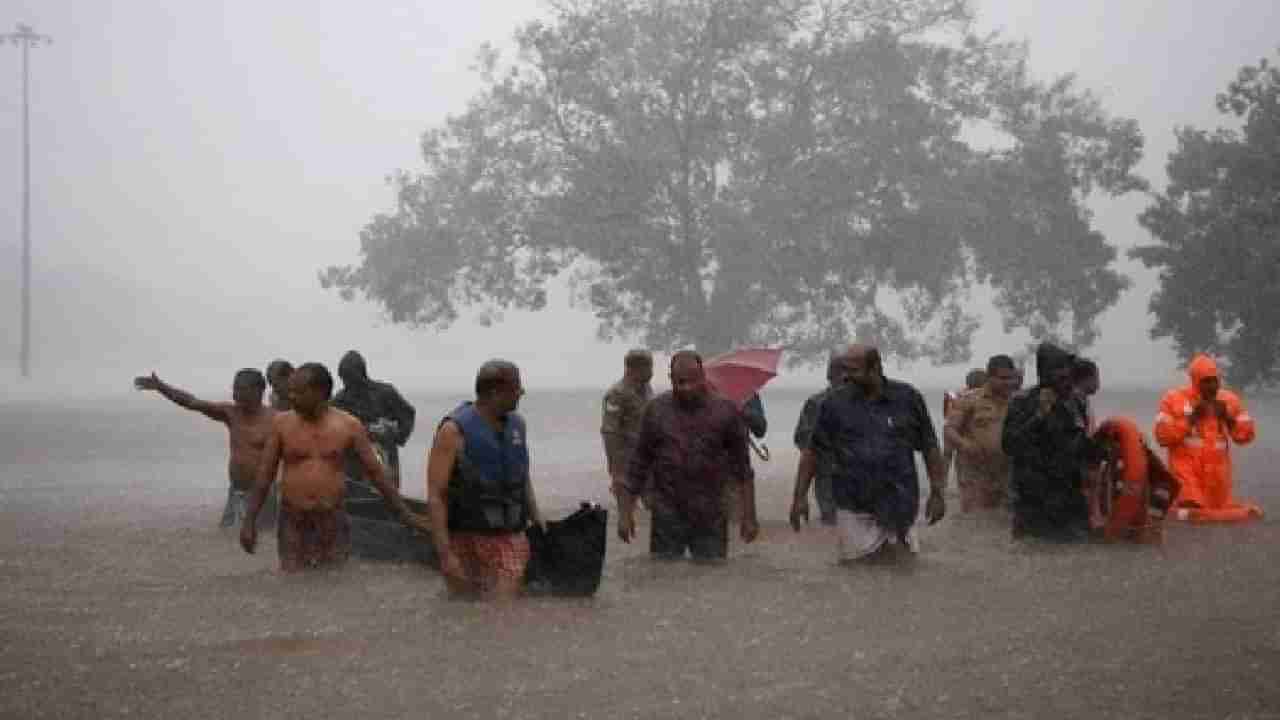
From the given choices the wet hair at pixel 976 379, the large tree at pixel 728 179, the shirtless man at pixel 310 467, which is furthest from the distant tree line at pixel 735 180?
the shirtless man at pixel 310 467

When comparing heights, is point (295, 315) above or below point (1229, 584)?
above

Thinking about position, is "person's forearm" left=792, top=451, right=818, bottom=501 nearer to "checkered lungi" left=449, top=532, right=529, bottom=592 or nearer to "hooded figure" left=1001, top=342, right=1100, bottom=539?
"hooded figure" left=1001, top=342, right=1100, bottom=539

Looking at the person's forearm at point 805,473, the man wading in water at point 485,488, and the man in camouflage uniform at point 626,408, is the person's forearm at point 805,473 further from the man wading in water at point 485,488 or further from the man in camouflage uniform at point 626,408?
the man in camouflage uniform at point 626,408

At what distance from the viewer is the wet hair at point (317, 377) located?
38.2 feet

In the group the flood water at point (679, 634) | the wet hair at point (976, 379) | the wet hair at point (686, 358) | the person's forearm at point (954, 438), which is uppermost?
the wet hair at point (976, 379)

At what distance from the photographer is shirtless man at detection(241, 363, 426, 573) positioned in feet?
38.3

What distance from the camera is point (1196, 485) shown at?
51.3 feet

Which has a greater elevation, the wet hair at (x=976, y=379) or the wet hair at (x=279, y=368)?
the wet hair at (x=976, y=379)

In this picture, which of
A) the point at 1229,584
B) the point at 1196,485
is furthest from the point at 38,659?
the point at 1196,485

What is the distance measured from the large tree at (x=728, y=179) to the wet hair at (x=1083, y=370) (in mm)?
29500

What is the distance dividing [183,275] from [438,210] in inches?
4798

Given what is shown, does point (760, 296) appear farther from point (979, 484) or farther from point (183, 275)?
point (183, 275)

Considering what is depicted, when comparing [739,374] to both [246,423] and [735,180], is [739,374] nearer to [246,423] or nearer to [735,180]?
[246,423]

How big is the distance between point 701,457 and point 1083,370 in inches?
135
